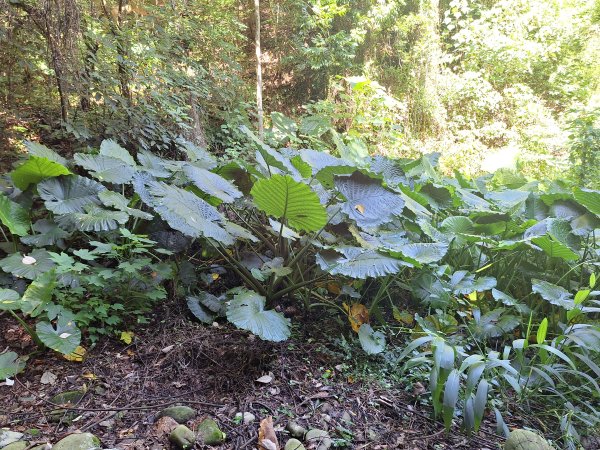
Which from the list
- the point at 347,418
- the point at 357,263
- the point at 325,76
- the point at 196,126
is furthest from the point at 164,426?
the point at 325,76

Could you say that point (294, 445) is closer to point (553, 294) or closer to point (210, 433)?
A: point (210, 433)

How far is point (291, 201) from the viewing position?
1623mm

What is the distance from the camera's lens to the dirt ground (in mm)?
1270

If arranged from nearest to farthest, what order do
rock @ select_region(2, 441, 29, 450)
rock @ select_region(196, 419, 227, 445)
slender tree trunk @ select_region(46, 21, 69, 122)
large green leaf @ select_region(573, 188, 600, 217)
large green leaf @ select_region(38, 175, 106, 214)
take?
rock @ select_region(2, 441, 29, 450), rock @ select_region(196, 419, 227, 445), large green leaf @ select_region(38, 175, 106, 214), large green leaf @ select_region(573, 188, 600, 217), slender tree trunk @ select_region(46, 21, 69, 122)

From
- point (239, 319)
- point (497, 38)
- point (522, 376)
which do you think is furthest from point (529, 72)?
point (239, 319)

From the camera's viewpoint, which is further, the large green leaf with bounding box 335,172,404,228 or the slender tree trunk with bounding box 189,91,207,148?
the slender tree trunk with bounding box 189,91,207,148

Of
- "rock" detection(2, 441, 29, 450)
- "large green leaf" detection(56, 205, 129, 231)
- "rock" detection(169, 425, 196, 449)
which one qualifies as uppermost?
"large green leaf" detection(56, 205, 129, 231)

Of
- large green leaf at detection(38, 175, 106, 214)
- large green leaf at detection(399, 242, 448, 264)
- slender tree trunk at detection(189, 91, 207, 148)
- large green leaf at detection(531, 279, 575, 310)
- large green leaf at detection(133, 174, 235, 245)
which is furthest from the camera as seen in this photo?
slender tree trunk at detection(189, 91, 207, 148)

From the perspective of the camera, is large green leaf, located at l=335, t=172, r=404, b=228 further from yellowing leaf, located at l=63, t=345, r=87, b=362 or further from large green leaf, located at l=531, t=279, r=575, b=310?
yellowing leaf, located at l=63, t=345, r=87, b=362

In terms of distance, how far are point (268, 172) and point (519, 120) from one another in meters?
6.87

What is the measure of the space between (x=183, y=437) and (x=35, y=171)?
1466mm

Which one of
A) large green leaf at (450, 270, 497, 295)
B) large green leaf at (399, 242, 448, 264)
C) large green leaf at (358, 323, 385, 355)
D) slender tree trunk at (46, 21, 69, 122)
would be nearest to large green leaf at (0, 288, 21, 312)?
large green leaf at (358, 323, 385, 355)

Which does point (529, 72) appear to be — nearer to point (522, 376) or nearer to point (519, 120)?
point (519, 120)

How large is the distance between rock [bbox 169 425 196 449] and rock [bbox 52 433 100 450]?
22 cm
